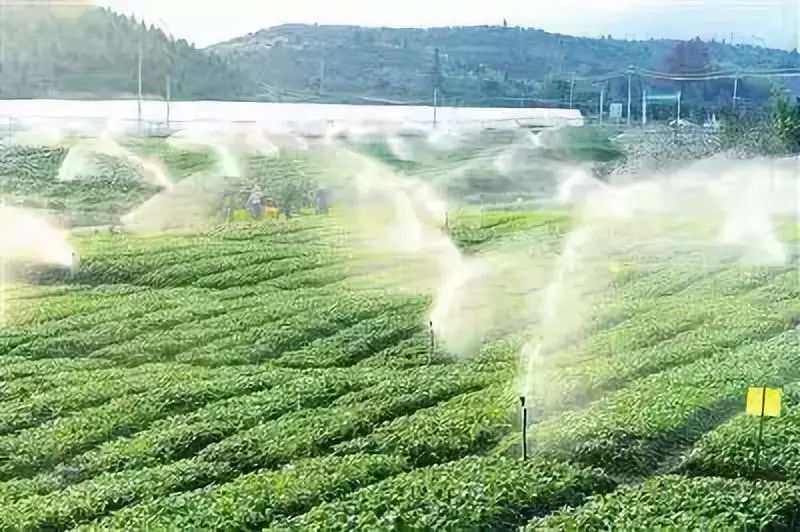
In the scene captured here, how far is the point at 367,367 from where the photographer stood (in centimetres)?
204

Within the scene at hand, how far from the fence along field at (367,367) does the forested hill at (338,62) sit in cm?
13

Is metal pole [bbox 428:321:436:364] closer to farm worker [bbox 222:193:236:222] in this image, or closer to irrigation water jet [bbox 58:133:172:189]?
farm worker [bbox 222:193:236:222]

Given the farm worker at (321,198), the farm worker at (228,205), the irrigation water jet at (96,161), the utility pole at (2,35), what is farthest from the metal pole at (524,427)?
the utility pole at (2,35)

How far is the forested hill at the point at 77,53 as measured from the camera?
6.57 ft

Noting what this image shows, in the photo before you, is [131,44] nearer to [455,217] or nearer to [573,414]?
[455,217]

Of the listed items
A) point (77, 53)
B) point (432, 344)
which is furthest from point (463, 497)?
point (77, 53)

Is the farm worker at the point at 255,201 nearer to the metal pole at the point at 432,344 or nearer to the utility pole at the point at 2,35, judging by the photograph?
the metal pole at the point at 432,344

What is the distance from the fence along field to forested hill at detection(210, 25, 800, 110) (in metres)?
0.13

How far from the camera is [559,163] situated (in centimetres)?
207

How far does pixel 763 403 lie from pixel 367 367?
0.70 meters

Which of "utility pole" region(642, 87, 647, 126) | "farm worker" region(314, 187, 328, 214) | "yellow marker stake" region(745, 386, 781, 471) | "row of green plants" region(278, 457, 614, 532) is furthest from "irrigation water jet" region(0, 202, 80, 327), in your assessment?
"yellow marker stake" region(745, 386, 781, 471)

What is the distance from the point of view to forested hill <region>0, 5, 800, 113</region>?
2.01 metres

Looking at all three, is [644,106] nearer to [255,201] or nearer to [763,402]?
[763,402]

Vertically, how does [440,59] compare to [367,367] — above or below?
above
